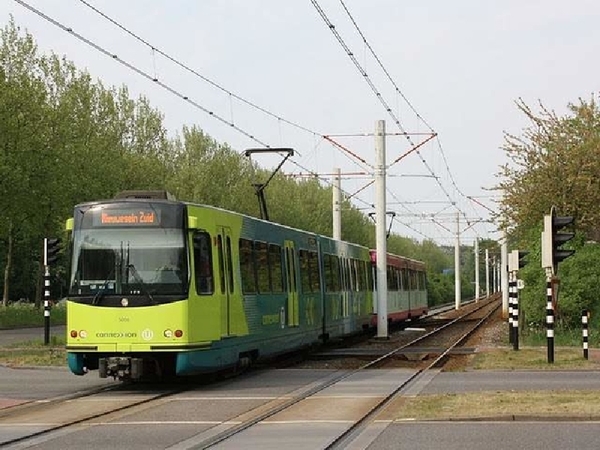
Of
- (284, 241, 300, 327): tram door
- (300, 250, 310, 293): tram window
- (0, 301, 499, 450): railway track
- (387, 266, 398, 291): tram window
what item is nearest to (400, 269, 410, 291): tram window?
(387, 266, 398, 291): tram window

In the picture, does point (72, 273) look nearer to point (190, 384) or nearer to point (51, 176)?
point (190, 384)

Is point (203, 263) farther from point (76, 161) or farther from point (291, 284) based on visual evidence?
point (76, 161)

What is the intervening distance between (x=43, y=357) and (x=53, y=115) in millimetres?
27779

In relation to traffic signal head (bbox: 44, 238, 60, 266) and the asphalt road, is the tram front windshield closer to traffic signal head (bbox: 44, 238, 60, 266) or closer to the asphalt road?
the asphalt road

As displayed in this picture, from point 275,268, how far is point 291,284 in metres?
1.59

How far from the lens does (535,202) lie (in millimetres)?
38688

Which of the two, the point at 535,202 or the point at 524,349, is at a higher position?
the point at 535,202

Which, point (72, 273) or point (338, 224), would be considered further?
point (338, 224)

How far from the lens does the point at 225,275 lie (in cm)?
2228

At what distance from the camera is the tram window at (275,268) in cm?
2642

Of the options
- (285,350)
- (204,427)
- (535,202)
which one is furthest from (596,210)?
(204,427)

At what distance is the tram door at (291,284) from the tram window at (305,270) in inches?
32.5

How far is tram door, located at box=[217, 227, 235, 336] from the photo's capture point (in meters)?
22.0

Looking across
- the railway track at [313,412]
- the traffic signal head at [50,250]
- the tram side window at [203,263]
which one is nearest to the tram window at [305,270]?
the railway track at [313,412]
